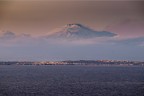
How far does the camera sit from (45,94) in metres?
68.4

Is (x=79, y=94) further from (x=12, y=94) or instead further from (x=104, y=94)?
(x=12, y=94)

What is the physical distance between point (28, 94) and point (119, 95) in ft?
54.6

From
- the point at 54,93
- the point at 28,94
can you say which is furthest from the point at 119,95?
the point at 28,94

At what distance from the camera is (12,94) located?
67.0 m

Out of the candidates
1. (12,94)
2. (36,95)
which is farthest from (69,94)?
(12,94)

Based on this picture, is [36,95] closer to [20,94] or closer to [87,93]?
[20,94]

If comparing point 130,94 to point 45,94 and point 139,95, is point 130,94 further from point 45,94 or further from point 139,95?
point 45,94

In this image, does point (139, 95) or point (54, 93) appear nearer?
point (139, 95)

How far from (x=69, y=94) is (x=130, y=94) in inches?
440

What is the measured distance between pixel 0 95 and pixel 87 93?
1610 centimetres

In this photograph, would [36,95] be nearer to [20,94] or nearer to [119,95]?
[20,94]

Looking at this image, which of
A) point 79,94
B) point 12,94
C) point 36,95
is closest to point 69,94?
point 79,94

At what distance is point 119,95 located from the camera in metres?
66.6

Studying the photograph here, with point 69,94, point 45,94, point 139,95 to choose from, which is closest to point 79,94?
point 69,94
